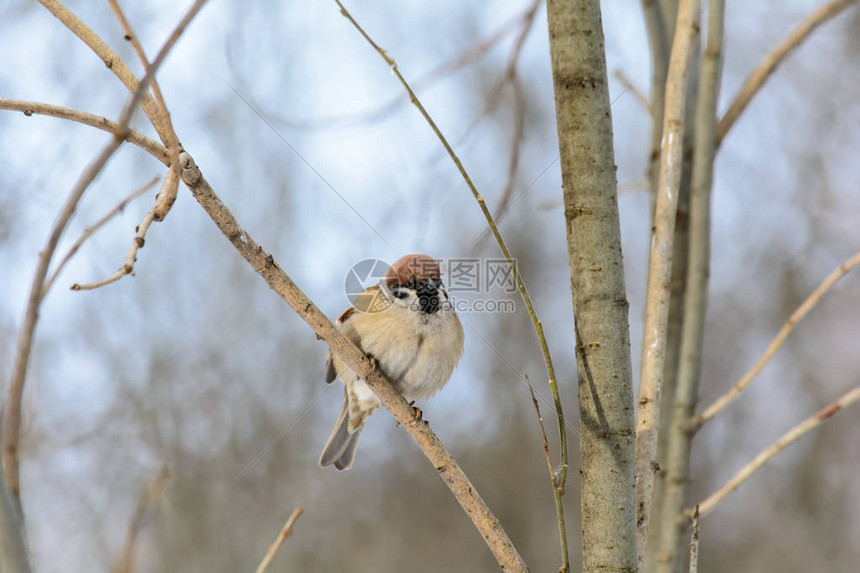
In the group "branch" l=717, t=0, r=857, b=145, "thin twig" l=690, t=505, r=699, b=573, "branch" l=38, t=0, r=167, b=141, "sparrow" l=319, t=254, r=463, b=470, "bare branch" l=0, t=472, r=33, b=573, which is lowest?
"bare branch" l=0, t=472, r=33, b=573

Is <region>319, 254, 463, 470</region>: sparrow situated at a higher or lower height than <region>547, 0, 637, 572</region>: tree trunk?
higher

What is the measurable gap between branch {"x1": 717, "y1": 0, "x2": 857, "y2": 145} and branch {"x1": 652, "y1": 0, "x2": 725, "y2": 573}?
80 millimetres

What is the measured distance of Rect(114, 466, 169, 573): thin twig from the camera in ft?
3.09

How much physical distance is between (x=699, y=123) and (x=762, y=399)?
6.09 m

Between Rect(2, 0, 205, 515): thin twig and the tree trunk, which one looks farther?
the tree trunk

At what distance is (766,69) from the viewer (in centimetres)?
147

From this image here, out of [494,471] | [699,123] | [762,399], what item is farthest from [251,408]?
[699,123]

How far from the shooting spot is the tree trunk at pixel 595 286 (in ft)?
4.73

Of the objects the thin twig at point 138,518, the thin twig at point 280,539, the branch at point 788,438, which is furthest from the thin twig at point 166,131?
the branch at point 788,438

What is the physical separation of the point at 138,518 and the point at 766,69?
143 cm

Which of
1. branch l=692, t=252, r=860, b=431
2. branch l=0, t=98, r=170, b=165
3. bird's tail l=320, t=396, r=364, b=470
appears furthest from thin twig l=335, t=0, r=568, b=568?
bird's tail l=320, t=396, r=364, b=470

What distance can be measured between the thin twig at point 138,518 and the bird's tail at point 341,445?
2529 millimetres

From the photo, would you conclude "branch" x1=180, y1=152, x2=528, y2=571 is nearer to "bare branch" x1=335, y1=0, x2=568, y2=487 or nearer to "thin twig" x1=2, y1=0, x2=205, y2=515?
"bare branch" x1=335, y1=0, x2=568, y2=487

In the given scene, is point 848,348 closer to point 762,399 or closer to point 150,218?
point 762,399
